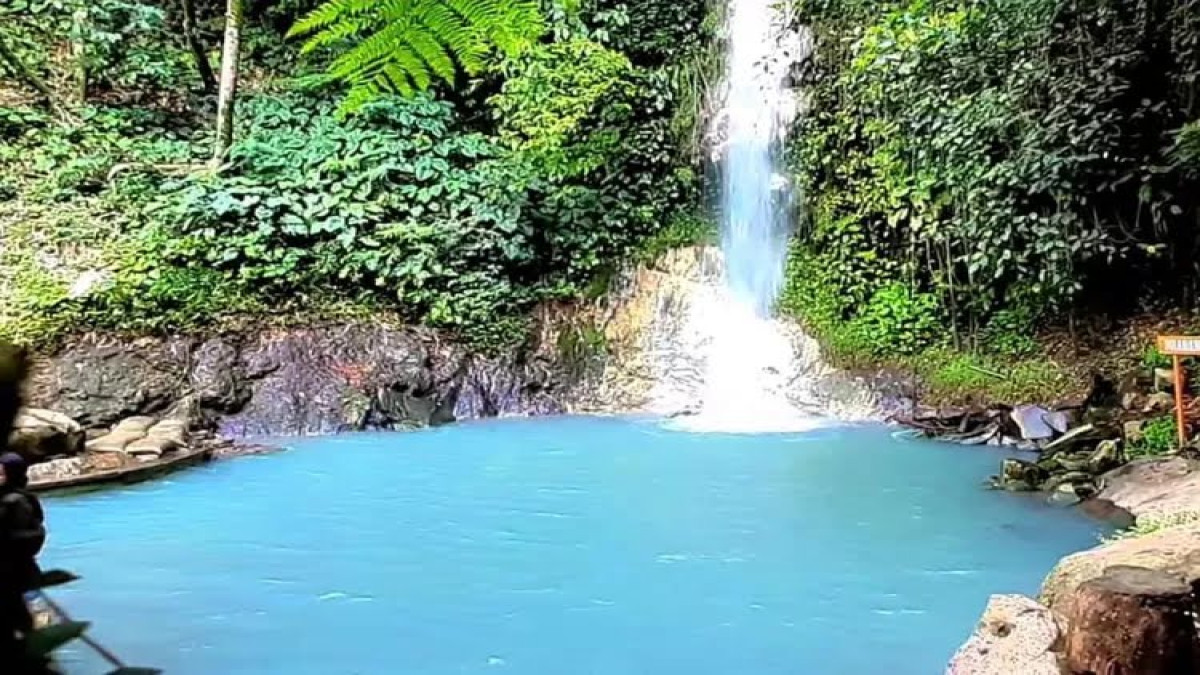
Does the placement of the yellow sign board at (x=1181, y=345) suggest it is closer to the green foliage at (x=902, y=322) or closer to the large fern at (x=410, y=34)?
the green foliage at (x=902, y=322)

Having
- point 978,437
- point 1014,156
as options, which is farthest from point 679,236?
point 978,437

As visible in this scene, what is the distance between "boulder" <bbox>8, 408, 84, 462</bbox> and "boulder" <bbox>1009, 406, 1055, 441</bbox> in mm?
7958

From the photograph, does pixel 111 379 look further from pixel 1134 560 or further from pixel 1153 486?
pixel 1134 560

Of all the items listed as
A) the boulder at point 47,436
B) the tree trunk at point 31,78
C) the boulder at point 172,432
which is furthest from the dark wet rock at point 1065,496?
the tree trunk at point 31,78

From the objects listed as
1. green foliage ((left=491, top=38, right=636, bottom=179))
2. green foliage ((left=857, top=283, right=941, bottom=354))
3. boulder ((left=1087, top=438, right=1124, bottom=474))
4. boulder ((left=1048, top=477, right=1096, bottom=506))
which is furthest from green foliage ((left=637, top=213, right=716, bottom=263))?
boulder ((left=1048, top=477, right=1096, bottom=506))

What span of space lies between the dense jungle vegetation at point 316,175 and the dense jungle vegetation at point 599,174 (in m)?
0.04

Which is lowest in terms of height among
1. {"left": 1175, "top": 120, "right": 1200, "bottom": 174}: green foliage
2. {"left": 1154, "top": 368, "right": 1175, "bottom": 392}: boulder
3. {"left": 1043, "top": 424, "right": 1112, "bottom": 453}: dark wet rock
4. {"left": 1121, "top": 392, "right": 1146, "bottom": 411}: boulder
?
{"left": 1043, "top": 424, "right": 1112, "bottom": 453}: dark wet rock

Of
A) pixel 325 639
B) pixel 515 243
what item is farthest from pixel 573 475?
pixel 515 243

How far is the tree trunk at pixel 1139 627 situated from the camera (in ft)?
10.6

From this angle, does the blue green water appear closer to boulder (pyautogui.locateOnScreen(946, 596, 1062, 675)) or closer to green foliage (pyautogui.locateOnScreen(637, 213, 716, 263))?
boulder (pyautogui.locateOnScreen(946, 596, 1062, 675))

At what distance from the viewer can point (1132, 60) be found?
895cm

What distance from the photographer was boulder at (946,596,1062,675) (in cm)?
360

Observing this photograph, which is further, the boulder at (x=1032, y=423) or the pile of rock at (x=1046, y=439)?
the boulder at (x=1032, y=423)

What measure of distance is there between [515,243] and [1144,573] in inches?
379
